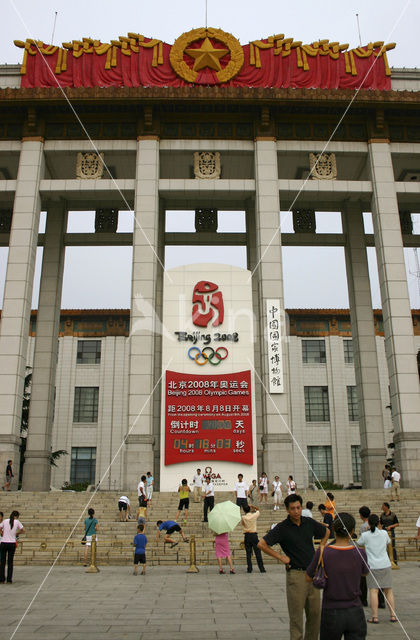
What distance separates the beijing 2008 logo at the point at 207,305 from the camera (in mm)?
26422

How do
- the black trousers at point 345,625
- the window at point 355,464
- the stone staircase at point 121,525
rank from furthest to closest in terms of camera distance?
the window at point 355,464 < the stone staircase at point 121,525 < the black trousers at point 345,625

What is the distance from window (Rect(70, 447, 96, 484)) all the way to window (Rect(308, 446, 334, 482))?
1660 cm

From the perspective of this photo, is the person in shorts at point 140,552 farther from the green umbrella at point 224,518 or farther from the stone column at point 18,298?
the stone column at point 18,298

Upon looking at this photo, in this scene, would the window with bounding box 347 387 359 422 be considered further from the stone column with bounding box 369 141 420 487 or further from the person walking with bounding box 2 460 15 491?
the person walking with bounding box 2 460 15 491

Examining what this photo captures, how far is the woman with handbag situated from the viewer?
5.06m

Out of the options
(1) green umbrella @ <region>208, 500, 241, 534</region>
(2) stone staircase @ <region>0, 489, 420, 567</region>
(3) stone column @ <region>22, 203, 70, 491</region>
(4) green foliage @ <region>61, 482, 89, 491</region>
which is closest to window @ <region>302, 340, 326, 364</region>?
(4) green foliage @ <region>61, 482, 89, 491</region>

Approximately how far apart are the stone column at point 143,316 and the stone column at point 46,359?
19.3 feet

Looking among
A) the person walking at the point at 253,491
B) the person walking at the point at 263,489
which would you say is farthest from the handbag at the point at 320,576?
the person walking at the point at 253,491

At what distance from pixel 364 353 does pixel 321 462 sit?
16.9 meters

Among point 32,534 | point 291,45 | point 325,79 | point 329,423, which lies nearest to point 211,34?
point 291,45

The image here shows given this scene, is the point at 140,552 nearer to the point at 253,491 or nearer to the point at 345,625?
the point at 345,625

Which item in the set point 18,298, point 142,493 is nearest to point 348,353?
point 18,298

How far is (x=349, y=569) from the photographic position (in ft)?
17.3

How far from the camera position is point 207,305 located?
87.4 ft
